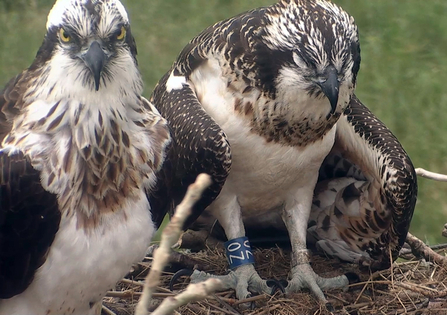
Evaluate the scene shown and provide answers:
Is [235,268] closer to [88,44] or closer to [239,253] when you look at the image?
[239,253]

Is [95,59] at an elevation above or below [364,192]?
above

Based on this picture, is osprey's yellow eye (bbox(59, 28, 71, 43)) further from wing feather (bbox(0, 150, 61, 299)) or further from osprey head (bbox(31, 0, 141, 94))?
wing feather (bbox(0, 150, 61, 299))

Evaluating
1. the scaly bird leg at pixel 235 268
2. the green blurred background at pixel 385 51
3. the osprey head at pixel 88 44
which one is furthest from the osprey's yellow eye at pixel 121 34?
the green blurred background at pixel 385 51

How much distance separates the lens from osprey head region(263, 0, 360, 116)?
497 cm

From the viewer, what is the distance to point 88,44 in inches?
166

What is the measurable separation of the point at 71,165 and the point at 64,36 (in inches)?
22.4

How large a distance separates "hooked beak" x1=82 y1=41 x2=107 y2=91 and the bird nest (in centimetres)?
161

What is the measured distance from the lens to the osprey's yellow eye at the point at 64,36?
13.9ft

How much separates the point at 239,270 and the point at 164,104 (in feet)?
3.34

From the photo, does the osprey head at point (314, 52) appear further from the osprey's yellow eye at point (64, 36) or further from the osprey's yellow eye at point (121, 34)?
the osprey's yellow eye at point (64, 36)

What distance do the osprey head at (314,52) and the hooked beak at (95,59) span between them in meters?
1.19

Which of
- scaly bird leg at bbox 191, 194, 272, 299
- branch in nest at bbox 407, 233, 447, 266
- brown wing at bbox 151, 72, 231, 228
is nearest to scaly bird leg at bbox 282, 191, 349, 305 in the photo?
scaly bird leg at bbox 191, 194, 272, 299

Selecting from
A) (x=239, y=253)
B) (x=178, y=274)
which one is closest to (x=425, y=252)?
(x=239, y=253)

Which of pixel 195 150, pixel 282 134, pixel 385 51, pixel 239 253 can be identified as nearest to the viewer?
pixel 195 150
